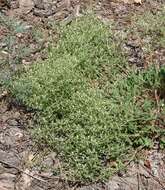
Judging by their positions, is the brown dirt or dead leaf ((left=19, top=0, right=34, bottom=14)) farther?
dead leaf ((left=19, top=0, right=34, bottom=14))

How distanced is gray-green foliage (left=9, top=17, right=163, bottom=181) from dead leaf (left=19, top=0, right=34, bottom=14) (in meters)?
0.74

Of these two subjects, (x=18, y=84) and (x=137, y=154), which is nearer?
(x=137, y=154)

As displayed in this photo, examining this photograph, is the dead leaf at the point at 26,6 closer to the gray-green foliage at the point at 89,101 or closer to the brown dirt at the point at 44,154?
the brown dirt at the point at 44,154

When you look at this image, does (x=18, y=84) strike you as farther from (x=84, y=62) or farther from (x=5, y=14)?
(x=5, y=14)

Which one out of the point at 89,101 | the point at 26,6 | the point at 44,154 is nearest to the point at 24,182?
the point at 44,154

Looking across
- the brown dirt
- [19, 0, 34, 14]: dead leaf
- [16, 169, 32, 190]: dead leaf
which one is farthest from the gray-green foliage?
[19, 0, 34, 14]: dead leaf

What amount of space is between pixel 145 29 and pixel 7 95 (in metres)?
1.42

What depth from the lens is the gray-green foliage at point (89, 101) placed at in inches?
146

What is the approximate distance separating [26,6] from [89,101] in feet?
5.61

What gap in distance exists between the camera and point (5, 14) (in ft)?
16.7

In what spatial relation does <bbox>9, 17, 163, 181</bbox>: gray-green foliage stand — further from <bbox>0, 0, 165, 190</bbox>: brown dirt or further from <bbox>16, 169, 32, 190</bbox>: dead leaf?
<bbox>16, 169, 32, 190</bbox>: dead leaf

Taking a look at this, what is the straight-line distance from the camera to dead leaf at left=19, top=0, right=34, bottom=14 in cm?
511

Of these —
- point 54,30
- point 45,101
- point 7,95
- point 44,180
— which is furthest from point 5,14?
point 44,180

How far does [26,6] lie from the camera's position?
5.16 metres
